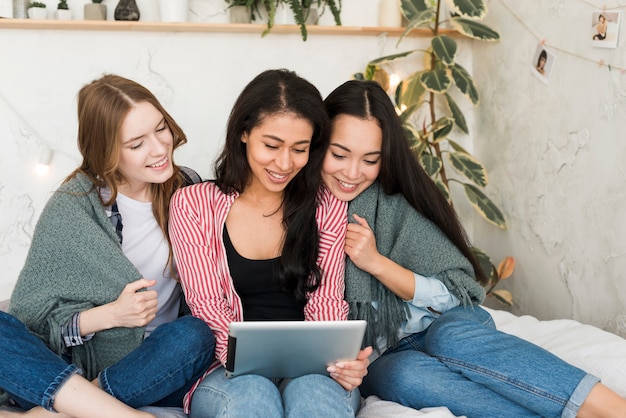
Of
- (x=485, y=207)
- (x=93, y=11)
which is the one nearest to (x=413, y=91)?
(x=485, y=207)

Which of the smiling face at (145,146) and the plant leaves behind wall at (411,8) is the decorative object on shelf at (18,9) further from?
the plant leaves behind wall at (411,8)

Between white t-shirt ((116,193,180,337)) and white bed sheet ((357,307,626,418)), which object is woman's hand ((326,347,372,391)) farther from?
white t-shirt ((116,193,180,337))

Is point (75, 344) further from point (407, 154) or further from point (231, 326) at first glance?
point (407, 154)

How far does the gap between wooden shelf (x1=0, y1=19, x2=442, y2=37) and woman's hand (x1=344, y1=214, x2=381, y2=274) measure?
1.05m

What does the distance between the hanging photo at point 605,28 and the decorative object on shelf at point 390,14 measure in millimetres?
783

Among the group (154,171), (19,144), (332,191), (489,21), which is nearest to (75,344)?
(154,171)

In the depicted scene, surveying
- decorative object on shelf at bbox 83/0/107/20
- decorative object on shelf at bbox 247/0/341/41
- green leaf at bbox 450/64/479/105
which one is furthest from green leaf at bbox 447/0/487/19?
decorative object on shelf at bbox 83/0/107/20

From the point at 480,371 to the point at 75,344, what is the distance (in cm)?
88

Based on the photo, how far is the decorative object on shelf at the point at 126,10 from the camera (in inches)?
91.4

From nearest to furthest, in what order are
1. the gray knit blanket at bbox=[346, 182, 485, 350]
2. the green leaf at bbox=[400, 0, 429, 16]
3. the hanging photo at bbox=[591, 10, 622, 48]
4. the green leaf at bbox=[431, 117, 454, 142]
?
1. the gray knit blanket at bbox=[346, 182, 485, 350]
2. the hanging photo at bbox=[591, 10, 622, 48]
3. the green leaf at bbox=[400, 0, 429, 16]
4. the green leaf at bbox=[431, 117, 454, 142]

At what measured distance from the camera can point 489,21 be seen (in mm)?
2646

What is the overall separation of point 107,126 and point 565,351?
1.23 m

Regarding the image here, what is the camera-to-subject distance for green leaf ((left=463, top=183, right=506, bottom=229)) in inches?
98.3

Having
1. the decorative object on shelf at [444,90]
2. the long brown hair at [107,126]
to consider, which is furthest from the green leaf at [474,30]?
the long brown hair at [107,126]
